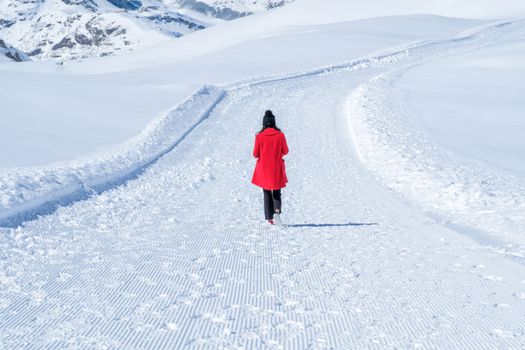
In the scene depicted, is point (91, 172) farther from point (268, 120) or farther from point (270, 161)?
point (268, 120)

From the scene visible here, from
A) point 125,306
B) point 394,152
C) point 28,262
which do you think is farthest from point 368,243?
point 394,152

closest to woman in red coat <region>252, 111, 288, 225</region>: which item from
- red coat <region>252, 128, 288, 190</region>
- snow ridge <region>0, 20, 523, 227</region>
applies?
red coat <region>252, 128, 288, 190</region>

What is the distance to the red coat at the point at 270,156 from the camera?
824 cm

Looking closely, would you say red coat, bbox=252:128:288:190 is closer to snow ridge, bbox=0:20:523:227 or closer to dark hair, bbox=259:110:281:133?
dark hair, bbox=259:110:281:133

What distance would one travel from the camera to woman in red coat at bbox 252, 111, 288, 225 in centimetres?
820

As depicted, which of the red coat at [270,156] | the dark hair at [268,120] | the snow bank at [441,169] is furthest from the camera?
the snow bank at [441,169]

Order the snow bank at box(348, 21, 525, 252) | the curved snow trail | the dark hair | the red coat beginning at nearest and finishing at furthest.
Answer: the curved snow trail → the dark hair → the red coat → the snow bank at box(348, 21, 525, 252)

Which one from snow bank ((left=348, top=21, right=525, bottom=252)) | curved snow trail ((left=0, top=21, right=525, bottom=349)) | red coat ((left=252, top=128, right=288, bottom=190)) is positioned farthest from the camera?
snow bank ((left=348, top=21, right=525, bottom=252))

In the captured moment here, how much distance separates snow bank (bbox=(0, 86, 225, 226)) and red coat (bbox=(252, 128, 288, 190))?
311 cm

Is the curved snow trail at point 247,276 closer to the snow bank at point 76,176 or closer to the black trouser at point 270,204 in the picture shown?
the black trouser at point 270,204

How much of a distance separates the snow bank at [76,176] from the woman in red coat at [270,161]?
10.2 feet

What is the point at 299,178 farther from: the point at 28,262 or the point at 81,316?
the point at 81,316

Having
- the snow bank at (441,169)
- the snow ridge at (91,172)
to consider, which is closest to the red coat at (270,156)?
the snow bank at (441,169)

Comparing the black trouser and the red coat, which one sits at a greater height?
the red coat
